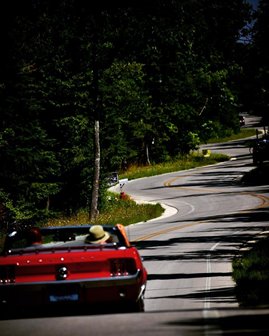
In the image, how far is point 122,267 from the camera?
9617mm

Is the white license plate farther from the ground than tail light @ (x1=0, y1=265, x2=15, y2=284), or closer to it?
closer to it

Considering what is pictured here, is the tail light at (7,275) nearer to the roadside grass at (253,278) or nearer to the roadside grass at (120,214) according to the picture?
the roadside grass at (253,278)

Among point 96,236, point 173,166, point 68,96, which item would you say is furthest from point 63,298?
point 173,166

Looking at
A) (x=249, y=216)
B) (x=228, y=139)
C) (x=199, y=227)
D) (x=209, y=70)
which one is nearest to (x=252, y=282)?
(x=199, y=227)

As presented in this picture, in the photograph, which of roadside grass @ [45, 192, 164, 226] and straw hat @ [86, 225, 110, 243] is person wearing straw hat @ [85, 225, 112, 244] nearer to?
straw hat @ [86, 225, 110, 243]

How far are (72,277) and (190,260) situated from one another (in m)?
11.7

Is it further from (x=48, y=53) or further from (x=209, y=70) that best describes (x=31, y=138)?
(x=209, y=70)

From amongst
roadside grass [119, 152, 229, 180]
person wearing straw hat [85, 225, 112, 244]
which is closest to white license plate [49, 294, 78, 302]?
person wearing straw hat [85, 225, 112, 244]

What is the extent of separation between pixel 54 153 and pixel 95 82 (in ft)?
25.0

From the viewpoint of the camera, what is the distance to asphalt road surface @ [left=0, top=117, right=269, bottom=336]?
8688 millimetres

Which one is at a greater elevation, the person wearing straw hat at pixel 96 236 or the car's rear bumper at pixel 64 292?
the person wearing straw hat at pixel 96 236

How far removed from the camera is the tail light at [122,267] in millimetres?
9562

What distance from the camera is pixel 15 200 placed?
4506cm

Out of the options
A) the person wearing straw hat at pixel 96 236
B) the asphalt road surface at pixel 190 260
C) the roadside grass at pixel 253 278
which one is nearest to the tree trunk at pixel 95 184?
the asphalt road surface at pixel 190 260
